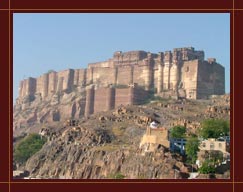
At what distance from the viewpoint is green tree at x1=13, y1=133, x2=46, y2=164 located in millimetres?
45812

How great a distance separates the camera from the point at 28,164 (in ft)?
142

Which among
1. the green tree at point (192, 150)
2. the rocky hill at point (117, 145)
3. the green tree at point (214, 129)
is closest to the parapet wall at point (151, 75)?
the rocky hill at point (117, 145)

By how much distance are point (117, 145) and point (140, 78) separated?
23.8 m

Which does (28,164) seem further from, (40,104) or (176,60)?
(40,104)

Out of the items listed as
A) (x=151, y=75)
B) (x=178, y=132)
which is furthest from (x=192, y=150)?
(x=151, y=75)

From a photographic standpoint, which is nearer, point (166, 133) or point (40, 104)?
point (166, 133)

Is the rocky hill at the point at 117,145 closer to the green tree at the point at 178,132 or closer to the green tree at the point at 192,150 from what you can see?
the green tree at the point at 192,150

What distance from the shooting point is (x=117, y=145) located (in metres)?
40.4

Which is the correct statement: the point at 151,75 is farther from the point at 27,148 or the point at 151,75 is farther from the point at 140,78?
the point at 27,148

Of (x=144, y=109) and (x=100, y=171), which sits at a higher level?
(x=144, y=109)

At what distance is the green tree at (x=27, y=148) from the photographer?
4581 centimetres
